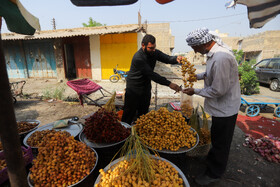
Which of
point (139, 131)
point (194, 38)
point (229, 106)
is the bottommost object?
point (139, 131)

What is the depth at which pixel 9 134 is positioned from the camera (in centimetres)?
115

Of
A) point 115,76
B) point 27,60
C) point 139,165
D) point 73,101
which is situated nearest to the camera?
point 139,165

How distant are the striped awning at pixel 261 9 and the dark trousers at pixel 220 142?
1.93 metres

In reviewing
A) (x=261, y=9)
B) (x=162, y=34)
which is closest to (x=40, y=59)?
(x=261, y=9)

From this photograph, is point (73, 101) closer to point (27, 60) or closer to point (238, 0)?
point (238, 0)

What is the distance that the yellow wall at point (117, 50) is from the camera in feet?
34.1

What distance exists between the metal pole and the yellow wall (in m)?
9.81

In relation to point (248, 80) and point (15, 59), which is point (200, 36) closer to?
point (248, 80)

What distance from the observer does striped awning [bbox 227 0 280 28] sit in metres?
2.48

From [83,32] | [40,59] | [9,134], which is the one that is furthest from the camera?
[40,59]

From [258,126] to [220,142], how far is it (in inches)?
123

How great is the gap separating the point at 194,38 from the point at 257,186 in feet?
7.89

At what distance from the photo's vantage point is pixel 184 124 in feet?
6.91

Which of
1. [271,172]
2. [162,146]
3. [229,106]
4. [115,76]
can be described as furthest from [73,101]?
[271,172]
